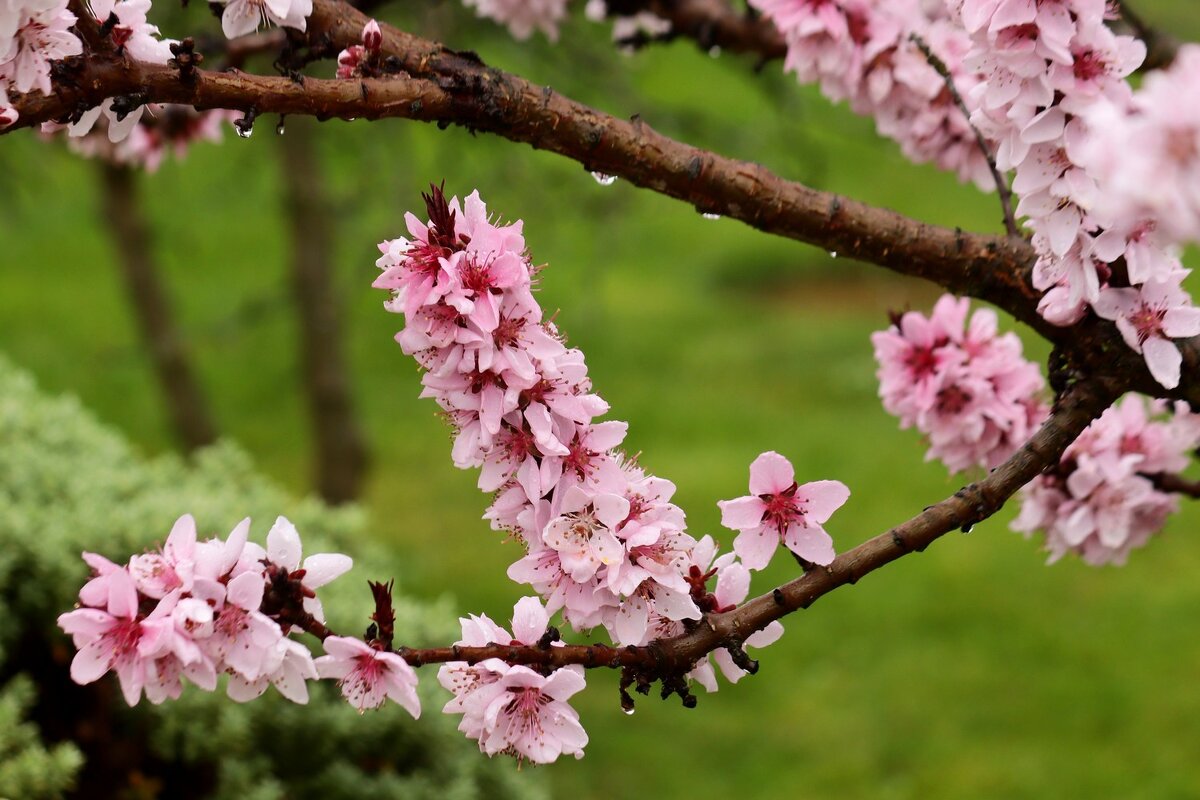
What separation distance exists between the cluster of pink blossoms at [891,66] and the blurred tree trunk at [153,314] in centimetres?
444

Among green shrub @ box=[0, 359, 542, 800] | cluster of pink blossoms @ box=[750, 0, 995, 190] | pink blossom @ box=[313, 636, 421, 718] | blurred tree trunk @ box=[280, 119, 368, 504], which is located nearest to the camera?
pink blossom @ box=[313, 636, 421, 718]

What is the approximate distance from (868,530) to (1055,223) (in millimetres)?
5321

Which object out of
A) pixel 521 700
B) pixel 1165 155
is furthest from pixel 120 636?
pixel 1165 155

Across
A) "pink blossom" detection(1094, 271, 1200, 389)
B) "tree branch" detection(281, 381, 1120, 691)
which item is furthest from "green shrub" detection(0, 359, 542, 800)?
"pink blossom" detection(1094, 271, 1200, 389)

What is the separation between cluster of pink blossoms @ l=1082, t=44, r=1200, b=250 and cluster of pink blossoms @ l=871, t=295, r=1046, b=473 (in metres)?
1.51

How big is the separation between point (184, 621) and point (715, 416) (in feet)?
23.6

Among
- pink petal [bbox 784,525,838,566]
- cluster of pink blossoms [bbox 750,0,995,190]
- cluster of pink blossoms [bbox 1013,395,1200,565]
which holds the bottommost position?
pink petal [bbox 784,525,838,566]

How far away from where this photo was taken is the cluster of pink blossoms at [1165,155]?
1071mm

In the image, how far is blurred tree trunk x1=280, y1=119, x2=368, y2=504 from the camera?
6.00 meters

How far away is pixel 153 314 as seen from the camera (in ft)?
21.9

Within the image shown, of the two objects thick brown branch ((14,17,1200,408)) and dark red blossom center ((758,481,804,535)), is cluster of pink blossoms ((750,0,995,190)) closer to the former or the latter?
thick brown branch ((14,17,1200,408))

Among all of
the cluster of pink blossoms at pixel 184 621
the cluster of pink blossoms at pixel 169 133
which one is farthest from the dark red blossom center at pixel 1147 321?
the cluster of pink blossoms at pixel 169 133

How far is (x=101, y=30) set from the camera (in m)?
1.79

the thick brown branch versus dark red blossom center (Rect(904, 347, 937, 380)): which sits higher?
dark red blossom center (Rect(904, 347, 937, 380))
